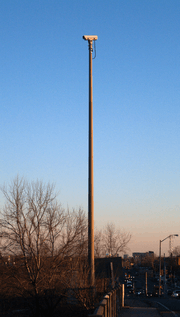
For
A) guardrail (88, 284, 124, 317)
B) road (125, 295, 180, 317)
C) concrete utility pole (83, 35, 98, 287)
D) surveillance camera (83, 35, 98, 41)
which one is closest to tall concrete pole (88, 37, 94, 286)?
concrete utility pole (83, 35, 98, 287)

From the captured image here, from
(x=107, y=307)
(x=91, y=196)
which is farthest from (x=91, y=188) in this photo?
(x=107, y=307)

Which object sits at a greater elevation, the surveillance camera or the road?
the surveillance camera

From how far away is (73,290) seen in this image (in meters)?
14.0

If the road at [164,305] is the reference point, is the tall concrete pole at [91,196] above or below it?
above

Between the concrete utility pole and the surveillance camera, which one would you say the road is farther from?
the surveillance camera

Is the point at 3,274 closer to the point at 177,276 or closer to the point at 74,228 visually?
the point at 74,228

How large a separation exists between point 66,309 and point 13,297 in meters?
2.90

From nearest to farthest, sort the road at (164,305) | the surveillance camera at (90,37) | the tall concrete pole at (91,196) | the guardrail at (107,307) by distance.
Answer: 1. the guardrail at (107,307)
2. the tall concrete pole at (91,196)
3. the surveillance camera at (90,37)
4. the road at (164,305)

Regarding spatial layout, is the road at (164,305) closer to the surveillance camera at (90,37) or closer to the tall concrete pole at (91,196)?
the tall concrete pole at (91,196)

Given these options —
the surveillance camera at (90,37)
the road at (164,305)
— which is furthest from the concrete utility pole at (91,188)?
the road at (164,305)

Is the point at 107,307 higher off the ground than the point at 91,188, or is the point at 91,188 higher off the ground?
the point at 91,188

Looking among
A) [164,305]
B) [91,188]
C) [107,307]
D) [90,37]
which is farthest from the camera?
[164,305]

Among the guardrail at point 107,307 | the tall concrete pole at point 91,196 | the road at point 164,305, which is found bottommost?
the road at point 164,305

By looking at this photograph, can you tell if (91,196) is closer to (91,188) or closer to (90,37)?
(91,188)
